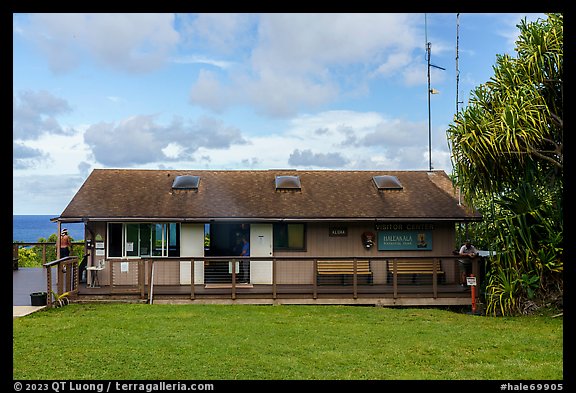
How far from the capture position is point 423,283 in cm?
1630

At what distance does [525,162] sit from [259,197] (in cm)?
800

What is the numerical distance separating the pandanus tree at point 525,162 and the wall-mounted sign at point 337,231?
172 inches

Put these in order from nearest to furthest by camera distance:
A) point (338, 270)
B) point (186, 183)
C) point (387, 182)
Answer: point (338, 270), point (186, 183), point (387, 182)

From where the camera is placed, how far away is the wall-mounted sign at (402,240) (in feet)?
56.1

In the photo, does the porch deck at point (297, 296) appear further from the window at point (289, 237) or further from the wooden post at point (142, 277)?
the window at point (289, 237)

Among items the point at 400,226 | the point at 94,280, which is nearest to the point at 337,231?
the point at 400,226

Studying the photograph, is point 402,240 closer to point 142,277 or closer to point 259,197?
point 259,197

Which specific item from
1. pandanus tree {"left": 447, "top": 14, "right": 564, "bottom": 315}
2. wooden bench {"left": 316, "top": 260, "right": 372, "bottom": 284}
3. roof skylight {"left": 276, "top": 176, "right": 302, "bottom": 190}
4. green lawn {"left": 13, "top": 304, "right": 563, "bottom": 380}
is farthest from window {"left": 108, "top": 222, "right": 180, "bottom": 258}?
pandanus tree {"left": 447, "top": 14, "right": 564, "bottom": 315}

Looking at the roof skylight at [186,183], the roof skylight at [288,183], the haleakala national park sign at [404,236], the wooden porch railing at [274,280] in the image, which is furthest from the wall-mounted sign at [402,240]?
the roof skylight at [186,183]

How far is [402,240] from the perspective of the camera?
17125 millimetres

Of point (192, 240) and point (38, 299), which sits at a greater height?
point (192, 240)
